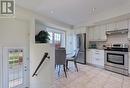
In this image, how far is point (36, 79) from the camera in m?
3.32

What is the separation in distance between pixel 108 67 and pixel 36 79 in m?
3.86

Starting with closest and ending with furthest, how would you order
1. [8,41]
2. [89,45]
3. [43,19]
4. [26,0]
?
[8,41]
[26,0]
[43,19]
[89,45]

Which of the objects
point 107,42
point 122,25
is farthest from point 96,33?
point 122,25

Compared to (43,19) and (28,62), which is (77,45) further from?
(28,62)

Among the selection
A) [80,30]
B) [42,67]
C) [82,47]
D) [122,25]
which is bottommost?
[42,67]

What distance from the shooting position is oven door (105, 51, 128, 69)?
16.9 feet

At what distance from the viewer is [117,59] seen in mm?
5535

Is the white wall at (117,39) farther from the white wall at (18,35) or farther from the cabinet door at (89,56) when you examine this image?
the white wall at (18,35)

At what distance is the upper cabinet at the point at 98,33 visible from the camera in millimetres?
6816

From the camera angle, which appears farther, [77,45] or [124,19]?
[77,45]

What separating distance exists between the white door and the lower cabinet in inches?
169

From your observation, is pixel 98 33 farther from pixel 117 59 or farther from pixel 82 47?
pixel 117 59

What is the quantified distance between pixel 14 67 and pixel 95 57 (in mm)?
4856

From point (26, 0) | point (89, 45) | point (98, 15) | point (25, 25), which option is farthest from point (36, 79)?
point (89, 45)
